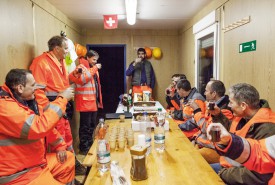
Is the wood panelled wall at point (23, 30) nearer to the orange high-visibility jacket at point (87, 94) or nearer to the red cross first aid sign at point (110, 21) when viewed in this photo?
the orange high-visibility jacket at point (87, 94)

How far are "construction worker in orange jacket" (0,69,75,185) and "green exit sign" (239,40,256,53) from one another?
2.09 m

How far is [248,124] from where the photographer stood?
67.3 inches

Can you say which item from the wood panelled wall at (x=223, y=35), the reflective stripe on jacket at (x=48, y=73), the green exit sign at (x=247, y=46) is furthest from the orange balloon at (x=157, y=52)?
the reflective stripe on jacket at (x=48, y=73)

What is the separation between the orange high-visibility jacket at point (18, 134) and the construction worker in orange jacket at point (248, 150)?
117 cm

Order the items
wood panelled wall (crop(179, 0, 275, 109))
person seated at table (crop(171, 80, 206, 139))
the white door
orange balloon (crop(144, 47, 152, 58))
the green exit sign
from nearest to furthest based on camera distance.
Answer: wood panelled wall (crop(179, 0, 275, 109))
the green exit sign
person seated at table (crop(171, 80, 206, 139))
the white door
orange balloon (crop(144, 47, 152, 58))

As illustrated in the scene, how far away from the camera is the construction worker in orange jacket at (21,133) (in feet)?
5.77

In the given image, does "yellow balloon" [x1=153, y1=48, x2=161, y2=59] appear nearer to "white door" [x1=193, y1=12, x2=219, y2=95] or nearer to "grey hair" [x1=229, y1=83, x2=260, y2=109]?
"white door" [x1=193, y1=12, x2=219, y2=95]

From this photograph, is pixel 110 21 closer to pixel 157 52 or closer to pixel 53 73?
pixel 157 52

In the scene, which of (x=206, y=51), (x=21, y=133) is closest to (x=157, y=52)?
(x=206, y=51)

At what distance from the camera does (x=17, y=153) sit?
1.81 meters

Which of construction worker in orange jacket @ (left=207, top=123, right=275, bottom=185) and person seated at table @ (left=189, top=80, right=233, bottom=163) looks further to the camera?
person seated at table @ (left=189, top=80, right=233, bottom=163)

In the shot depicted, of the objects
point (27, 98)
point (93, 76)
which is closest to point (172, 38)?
point (93, 76)

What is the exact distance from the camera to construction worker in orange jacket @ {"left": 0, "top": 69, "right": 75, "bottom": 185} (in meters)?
1.76

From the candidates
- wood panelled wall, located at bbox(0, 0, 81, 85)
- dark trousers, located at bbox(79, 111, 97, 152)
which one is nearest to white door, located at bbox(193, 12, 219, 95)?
dark trousers, located at bbox(79, 111, 97, 152)
